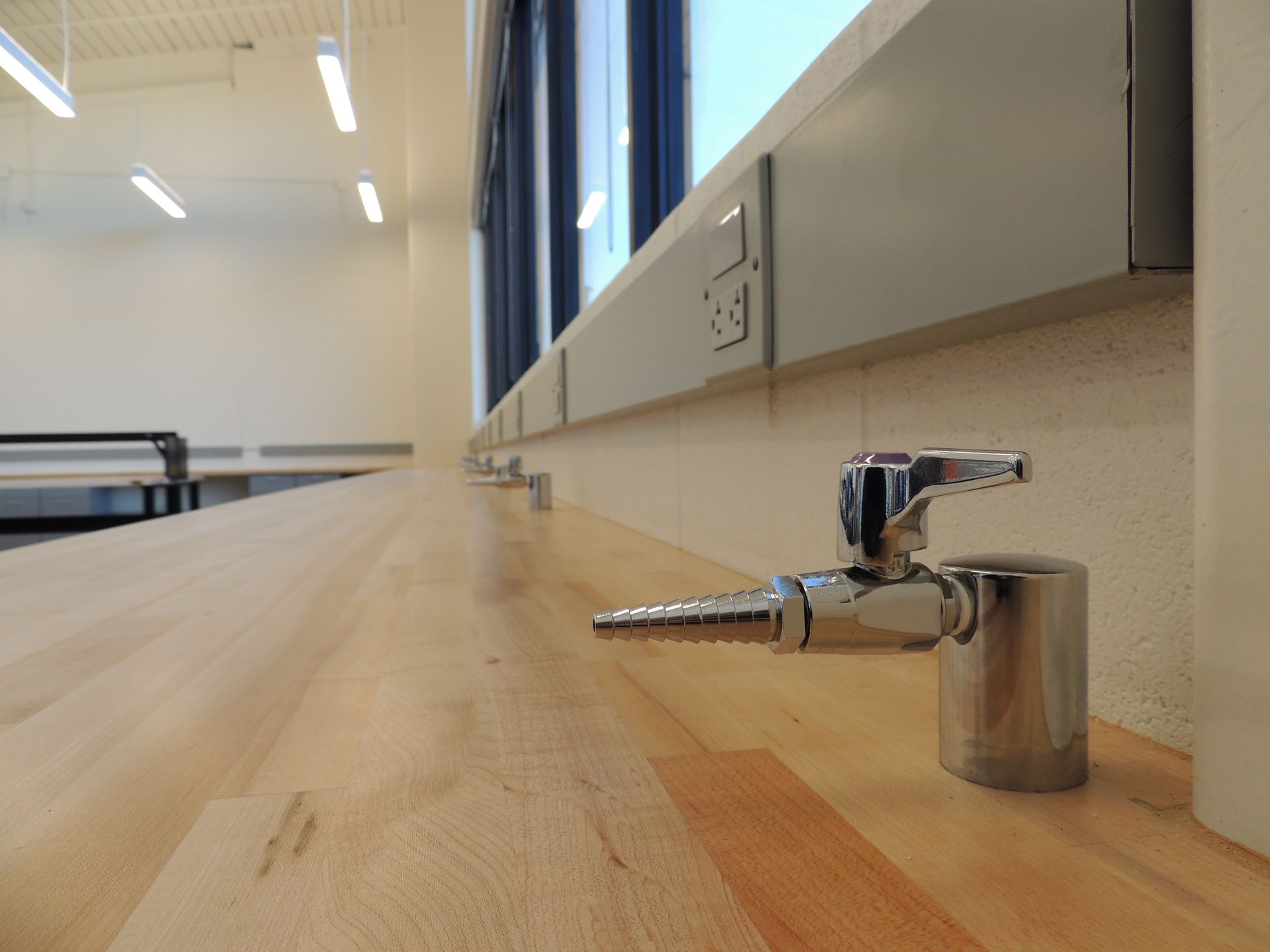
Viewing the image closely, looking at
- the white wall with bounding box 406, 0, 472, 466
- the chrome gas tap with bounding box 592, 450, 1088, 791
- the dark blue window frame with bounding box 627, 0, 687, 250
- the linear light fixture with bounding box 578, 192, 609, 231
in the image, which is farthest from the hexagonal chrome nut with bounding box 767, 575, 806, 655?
the white wall with bounding box 406, 0, 472, 466

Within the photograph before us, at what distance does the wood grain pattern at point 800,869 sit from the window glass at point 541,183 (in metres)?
2.49

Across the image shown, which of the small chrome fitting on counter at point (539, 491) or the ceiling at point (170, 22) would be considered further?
the ceiling at point (170, 22)

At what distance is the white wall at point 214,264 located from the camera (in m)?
7.27

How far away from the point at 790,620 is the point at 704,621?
3 cm

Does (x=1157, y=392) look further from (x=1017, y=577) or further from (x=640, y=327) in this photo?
(x=640, y=327)

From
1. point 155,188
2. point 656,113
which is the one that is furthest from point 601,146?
point 155,188

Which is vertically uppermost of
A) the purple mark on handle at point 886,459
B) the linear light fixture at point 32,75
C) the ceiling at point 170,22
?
the ceiling at point 170,22

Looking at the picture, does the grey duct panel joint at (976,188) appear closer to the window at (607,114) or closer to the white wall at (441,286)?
the window at (607,114)

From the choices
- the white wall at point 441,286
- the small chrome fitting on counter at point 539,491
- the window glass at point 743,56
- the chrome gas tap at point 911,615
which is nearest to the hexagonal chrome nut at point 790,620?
the chrome gas tap at point 911,615

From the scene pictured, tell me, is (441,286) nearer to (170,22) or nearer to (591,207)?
(170,22)

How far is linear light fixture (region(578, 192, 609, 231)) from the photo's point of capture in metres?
2.08

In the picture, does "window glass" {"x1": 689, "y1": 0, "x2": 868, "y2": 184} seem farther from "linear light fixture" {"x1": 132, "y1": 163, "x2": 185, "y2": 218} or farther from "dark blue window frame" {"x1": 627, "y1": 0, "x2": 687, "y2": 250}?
"linear light fixture" {"x1": 132, "y1": 163, "x2": 185, "y2": 218}

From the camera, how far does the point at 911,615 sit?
0.82 ft

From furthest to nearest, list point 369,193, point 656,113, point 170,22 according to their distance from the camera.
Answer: point 170,22
point 369,193
point 656,113
